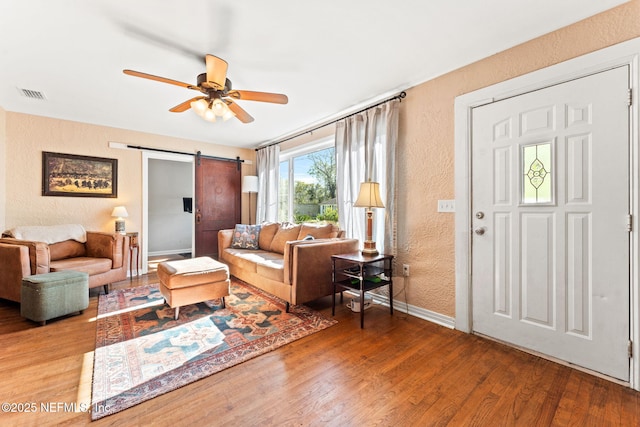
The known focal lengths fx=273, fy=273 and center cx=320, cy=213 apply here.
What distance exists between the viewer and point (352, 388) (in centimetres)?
163

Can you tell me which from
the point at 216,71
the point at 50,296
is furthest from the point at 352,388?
the point at 50,296

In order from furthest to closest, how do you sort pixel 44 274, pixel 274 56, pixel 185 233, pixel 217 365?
1. pixel 185 233
2. pixel 44 274
3. pixel 274 56
4. pixel 217 365

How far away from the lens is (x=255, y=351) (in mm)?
2041

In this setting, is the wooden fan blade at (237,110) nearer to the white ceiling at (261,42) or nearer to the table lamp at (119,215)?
the white ceiling at (261,42)

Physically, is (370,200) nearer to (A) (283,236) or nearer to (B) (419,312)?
(B) (419,312)

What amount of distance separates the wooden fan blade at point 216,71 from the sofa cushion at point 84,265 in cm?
266

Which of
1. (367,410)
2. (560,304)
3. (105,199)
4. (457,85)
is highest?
(457,85)

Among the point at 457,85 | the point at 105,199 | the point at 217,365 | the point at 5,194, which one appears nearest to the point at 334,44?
the point at 457,85

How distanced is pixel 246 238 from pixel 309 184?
4.31 feet

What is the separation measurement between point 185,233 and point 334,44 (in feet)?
19.1

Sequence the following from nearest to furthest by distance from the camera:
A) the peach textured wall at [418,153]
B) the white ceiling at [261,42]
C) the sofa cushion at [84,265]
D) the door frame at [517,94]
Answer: the door frame at [517,94] → the white ceiling at [261,42] → the peach textured wall at [418,153] → the sofa cushion at [84,265]

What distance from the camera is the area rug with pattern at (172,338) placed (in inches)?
64.9

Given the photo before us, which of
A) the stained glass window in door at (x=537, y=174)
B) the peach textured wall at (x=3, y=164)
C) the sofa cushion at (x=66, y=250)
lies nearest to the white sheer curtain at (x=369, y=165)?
the stained glass window in door at (x=537, y=174)

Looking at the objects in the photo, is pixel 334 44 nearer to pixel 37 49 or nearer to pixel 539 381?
pixel 37 49
